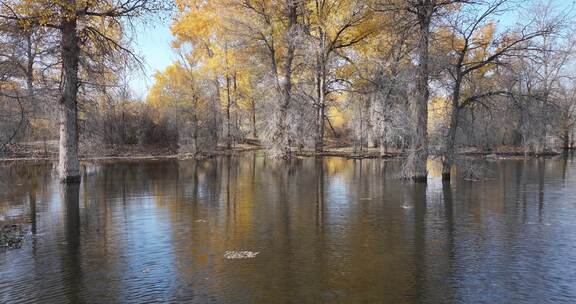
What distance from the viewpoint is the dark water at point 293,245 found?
747 cm

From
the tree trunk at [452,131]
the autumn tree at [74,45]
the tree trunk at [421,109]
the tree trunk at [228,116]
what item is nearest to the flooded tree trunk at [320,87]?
the tree trunk at [228,116]

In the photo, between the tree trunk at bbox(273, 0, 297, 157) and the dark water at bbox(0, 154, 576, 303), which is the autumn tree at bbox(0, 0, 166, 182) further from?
the tree trunk at bbox(273, 0, 297, 157)

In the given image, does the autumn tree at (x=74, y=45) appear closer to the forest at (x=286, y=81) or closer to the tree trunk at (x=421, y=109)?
the forest at (x=286, y=81)

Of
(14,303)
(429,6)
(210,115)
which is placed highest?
(429,6)

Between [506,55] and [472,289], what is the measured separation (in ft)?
51.6

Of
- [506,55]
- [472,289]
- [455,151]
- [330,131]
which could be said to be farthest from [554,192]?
[330,131]

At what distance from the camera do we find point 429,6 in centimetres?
2028

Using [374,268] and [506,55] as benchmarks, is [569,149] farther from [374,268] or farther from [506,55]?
[374,268]

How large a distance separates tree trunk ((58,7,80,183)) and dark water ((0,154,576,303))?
6.32 ft

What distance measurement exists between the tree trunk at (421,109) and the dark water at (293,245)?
226 centimetres

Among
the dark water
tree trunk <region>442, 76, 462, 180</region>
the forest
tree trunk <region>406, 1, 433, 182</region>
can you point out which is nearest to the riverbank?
the forest

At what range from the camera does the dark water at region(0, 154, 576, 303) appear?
24.5 feet

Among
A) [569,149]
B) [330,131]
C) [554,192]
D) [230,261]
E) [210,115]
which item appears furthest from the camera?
[330,131]

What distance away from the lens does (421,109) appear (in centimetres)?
2094
